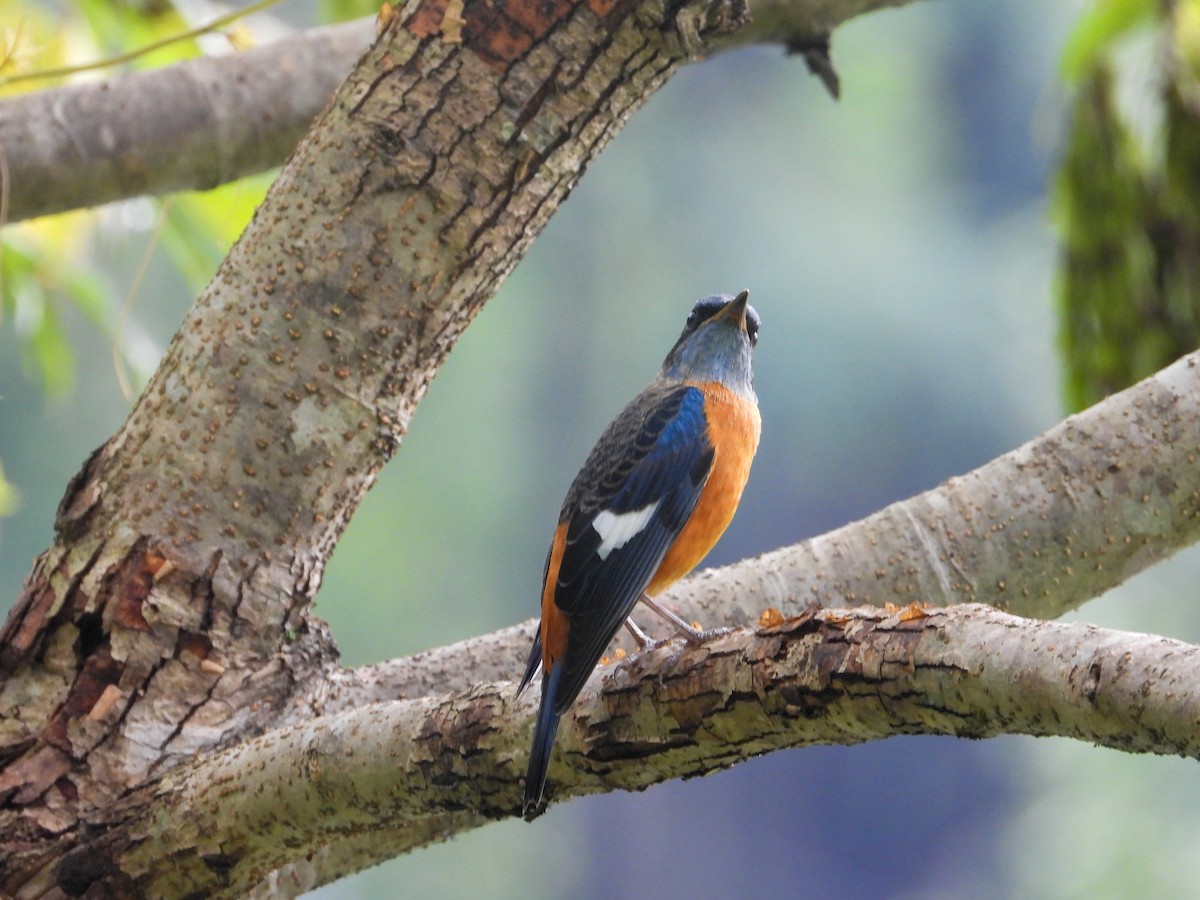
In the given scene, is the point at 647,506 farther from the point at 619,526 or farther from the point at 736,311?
the point at 736,311

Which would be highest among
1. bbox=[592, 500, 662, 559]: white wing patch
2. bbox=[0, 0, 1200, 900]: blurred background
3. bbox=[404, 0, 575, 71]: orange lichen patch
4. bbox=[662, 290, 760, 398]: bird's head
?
bbox=[404, 0, 575, 71]: orange lichen patch

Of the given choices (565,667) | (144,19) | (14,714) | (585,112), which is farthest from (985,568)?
(144,19)

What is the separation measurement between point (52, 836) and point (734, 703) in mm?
1255

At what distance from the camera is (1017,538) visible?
95.1 inches

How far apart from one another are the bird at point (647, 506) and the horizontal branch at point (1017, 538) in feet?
0.73

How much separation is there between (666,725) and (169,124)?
2068 mm

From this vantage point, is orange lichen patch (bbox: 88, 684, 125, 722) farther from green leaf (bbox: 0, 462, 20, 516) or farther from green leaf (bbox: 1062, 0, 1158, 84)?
green leaf (bbox: 1062, 0, 1158, 84)

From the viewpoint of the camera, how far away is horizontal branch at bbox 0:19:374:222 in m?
2.92

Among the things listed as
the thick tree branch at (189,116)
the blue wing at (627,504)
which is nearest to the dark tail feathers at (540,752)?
the blue wing at (627,504)

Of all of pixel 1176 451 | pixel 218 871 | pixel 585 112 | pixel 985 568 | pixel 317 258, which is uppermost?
pixel 585 112

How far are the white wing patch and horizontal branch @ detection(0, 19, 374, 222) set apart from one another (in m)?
1.28

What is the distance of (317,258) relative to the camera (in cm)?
235

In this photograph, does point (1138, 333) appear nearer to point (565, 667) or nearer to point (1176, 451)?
point (1176, 451)

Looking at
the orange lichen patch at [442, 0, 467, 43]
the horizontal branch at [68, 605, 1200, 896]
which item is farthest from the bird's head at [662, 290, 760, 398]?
the horizontal branch at [68, 605, 1200, 896]
